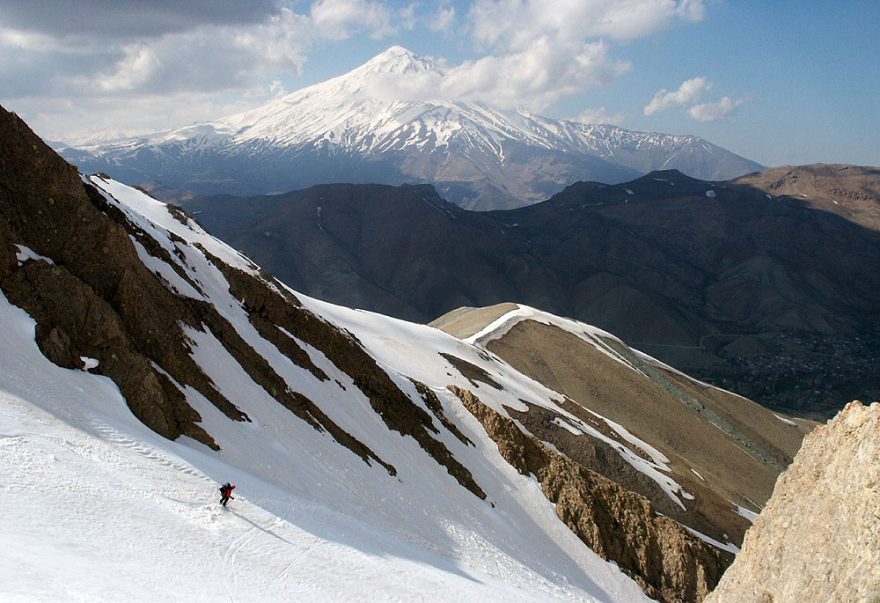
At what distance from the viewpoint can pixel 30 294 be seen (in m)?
22.0

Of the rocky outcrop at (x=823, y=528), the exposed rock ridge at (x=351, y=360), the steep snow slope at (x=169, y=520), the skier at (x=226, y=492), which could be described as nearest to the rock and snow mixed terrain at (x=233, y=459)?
the steep snow slope at (x=169, y=520)

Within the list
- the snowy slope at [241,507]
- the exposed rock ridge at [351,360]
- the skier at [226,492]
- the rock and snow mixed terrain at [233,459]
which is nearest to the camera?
the snowy slope at [241,507]

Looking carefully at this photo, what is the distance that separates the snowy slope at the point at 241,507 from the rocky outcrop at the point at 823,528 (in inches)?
377

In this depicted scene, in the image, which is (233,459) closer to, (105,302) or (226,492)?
(226,492)

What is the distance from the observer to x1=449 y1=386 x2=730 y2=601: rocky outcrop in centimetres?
3931

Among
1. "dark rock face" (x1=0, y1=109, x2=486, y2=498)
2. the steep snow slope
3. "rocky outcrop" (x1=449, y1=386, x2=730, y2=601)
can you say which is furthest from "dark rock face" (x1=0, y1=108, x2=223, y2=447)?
"rocky outcrop" (x1=449, y1=386, x2=730, y2=601)

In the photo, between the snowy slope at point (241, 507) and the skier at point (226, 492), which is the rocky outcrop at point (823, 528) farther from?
the skier at point (226, 492)

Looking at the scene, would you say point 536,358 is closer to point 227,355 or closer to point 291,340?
point 291,340

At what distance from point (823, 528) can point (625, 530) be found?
26.3m

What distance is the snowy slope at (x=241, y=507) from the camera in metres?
14.6

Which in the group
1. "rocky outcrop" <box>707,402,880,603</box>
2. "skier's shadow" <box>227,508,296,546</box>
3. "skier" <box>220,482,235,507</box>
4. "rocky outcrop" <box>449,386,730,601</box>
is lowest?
"rocky outcrop" <box>449,386,730,601</box>

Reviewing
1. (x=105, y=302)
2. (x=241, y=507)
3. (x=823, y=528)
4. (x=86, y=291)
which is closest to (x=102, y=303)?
(x=105, y=302)

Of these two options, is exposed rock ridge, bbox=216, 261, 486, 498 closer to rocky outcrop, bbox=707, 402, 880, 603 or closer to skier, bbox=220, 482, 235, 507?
skier, bbox=220, 482, 235, 507

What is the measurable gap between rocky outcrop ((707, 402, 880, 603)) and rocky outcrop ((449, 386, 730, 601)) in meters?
20.3
